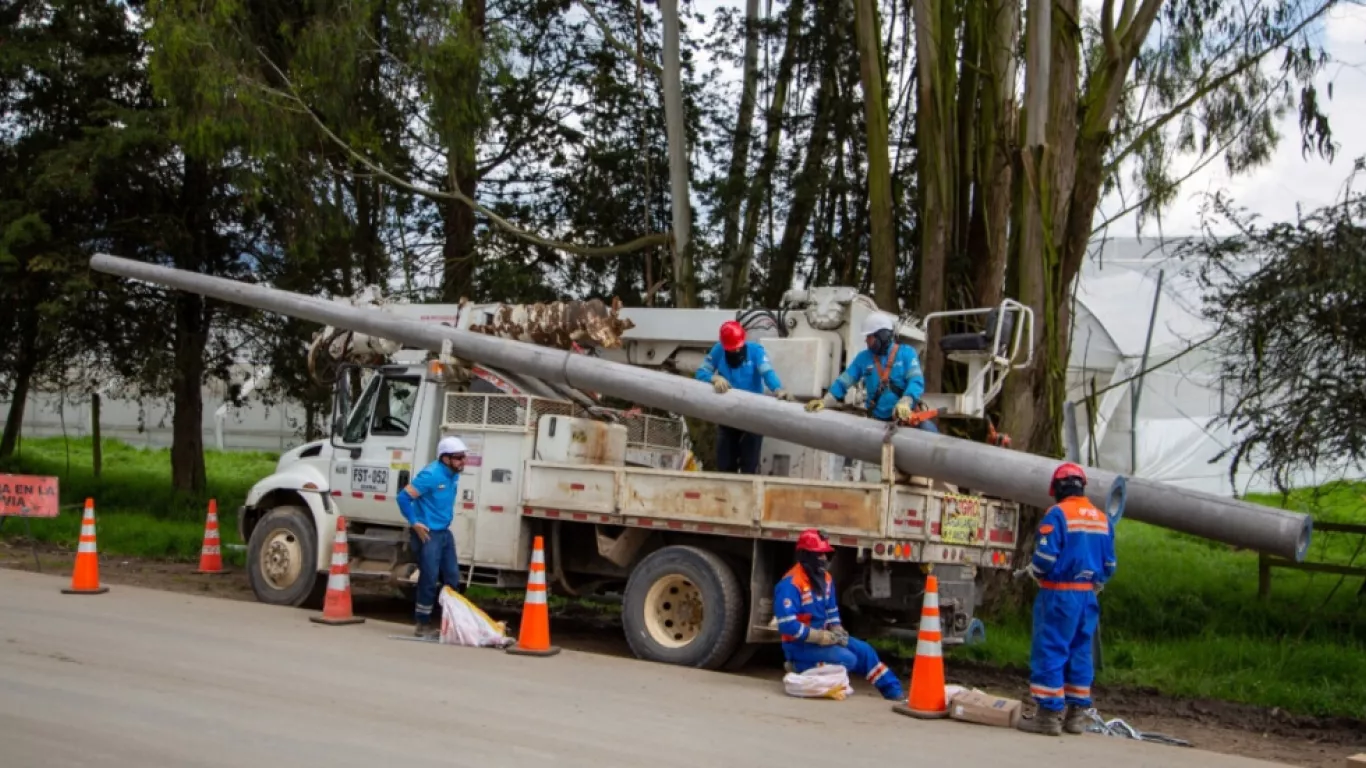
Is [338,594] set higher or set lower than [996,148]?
lower

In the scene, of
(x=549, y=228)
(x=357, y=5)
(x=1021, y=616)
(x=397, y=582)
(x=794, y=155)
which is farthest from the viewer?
(x=549, y=228)

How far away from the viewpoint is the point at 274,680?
859 centimetres

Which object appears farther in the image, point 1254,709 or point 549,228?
point 549,228

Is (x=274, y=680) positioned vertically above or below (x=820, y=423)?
below

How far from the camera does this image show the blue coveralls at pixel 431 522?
35.9 feet

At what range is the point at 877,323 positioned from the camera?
10.5m

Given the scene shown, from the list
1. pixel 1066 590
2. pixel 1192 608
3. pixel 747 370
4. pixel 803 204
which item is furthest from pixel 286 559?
pixel 1192 608

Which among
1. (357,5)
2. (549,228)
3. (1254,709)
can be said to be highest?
(357,5)

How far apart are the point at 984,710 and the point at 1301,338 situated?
707 cm

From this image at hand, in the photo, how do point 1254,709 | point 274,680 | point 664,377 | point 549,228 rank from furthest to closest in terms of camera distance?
1. point 549,228
2. point 664,377
3. point 1254,709
4. point 274,680

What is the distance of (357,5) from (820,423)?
408 inches

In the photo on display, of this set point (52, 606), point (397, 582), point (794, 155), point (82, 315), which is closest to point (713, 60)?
point (794, 155)

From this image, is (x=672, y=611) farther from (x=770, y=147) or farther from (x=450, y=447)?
(x=770, y=147)

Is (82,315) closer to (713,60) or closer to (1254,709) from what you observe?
(713,60)
